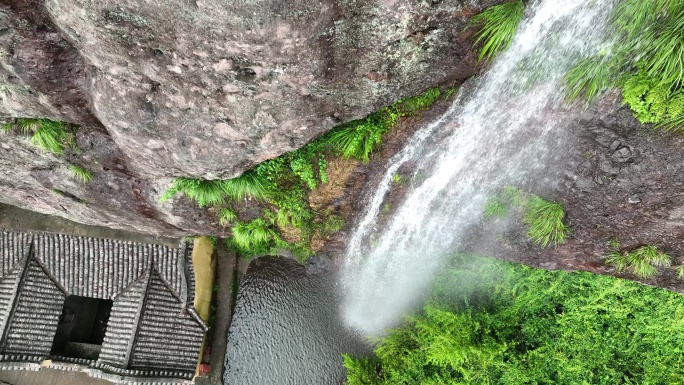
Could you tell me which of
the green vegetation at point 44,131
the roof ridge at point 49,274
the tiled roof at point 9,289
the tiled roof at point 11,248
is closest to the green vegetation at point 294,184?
the green vegetation at point 44,131

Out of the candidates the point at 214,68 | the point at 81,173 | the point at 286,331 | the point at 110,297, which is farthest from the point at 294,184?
the point at 110,297

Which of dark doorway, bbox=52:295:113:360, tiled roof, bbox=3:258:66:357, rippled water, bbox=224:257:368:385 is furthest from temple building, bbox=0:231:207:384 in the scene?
rippled water, bbox=224:257:368:385

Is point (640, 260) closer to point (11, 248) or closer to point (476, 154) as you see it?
point (476, 154)

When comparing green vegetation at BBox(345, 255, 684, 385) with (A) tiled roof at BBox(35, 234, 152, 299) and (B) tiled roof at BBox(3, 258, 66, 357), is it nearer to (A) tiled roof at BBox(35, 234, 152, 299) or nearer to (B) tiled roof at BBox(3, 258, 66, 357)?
(A) tiled roof at BBox(35, 234, 152, 299)

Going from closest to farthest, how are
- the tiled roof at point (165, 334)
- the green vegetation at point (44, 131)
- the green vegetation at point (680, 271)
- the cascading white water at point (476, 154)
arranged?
the cascading white water at point (476, 154), the green vegetation at point (680, 271), the green vegetation at point (44, 131), the tiled roof at point (165, 334)

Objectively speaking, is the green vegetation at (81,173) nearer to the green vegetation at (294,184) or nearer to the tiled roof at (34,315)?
the green vegetation at (294,184)
